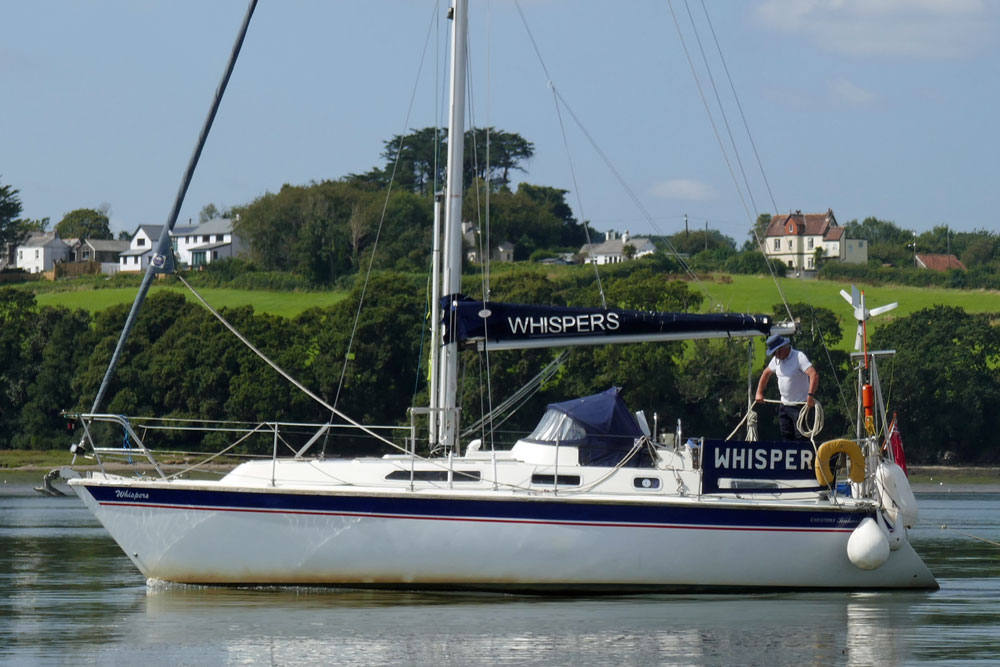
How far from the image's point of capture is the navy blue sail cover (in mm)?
15867

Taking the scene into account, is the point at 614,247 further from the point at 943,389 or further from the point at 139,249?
the point at 943,389

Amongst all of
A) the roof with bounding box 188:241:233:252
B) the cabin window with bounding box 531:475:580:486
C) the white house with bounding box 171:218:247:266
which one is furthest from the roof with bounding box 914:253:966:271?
the cabin window with bounding box 531:475:580:486

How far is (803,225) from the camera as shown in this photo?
128 m

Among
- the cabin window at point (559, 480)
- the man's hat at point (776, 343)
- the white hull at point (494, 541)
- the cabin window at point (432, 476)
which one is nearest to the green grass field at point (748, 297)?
the man's hat at point (776, 343)

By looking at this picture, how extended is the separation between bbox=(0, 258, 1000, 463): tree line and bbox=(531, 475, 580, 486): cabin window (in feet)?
109

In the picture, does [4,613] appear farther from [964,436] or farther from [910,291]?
[910,291]

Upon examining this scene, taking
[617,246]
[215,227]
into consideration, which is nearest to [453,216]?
[617,246]

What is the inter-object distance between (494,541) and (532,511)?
53 centimetres

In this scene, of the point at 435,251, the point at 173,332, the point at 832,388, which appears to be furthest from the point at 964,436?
the point at 435,251

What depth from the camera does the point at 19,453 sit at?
5253cm

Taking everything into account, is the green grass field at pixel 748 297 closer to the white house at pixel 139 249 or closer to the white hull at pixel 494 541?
the white house at pixel 139 249

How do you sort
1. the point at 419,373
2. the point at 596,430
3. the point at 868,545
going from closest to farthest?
the point at 868,545 < the point at 596,430 < the point at 419,373

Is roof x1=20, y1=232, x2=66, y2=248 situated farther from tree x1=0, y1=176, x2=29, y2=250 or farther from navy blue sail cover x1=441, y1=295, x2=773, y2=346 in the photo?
navy blue sail cover x1=441, y1=295, x2=773, y2=346

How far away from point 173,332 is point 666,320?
41.4 meters
